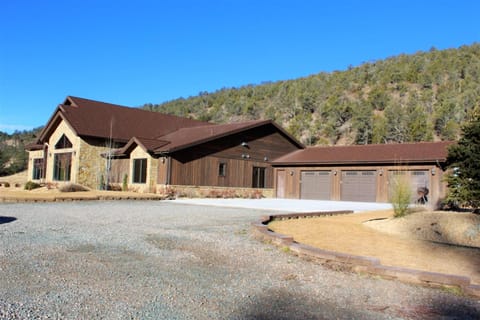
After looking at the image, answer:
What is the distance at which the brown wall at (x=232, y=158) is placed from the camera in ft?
77.3

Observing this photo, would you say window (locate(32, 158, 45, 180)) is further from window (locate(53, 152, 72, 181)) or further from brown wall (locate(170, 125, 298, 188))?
brown wall (locate(170, 125, 298, 188))

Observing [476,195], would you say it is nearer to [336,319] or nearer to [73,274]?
[336,319]

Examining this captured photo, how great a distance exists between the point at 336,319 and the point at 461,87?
49722mm

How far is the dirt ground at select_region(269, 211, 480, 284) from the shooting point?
622 centimetres

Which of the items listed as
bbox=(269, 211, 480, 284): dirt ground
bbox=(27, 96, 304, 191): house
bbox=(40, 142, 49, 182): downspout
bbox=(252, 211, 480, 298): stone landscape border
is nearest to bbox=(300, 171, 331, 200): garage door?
bbox=(27, 96, 304, 191): house

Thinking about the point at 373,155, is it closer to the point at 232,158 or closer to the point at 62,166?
the point at 232,158

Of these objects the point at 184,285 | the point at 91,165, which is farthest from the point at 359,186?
the point at 184,285

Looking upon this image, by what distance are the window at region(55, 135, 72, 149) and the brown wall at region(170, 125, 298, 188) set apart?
8600mm

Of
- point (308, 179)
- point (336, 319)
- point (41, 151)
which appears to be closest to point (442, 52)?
point (308, 179)

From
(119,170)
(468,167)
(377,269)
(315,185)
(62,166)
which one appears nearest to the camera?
(377,269)

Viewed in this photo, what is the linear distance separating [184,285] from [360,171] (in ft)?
68.1

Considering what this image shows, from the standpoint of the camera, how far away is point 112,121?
28.0 m

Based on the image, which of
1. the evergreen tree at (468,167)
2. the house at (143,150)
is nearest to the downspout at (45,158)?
the house at (143,150)

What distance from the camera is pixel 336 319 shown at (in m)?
3.71
